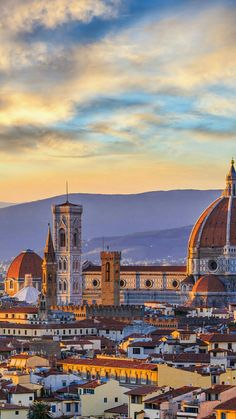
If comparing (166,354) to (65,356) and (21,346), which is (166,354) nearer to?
(65,356)

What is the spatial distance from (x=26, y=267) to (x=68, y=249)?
747 centimetres

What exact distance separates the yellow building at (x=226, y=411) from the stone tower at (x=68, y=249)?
337ft

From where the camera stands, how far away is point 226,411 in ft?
148

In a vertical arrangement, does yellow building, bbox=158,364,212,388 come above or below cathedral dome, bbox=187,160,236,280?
below

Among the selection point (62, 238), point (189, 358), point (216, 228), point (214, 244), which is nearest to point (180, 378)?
point (189, 358)

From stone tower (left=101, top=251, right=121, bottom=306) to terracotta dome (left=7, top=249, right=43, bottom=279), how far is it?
53.3ft

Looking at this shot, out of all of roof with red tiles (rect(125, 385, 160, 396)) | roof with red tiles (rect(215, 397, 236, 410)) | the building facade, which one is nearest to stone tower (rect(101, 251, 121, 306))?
the building facade

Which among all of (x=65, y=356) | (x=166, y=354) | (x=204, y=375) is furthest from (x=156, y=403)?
(x=65, y=356)

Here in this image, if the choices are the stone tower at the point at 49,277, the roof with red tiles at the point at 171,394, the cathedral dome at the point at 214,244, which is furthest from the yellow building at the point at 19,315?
the roof with red tiles at the point at 171,394

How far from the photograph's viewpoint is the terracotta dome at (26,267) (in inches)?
6161

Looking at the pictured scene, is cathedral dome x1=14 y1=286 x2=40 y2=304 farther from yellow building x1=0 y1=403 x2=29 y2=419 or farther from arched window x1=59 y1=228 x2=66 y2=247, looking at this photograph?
yellow building x1=0 y1=403 x2=29 y2=419

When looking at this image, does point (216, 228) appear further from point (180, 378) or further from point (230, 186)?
point (180, 378)

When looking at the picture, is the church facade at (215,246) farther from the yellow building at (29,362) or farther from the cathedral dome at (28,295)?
the yellow building at (29,362)

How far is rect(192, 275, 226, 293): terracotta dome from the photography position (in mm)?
135250
